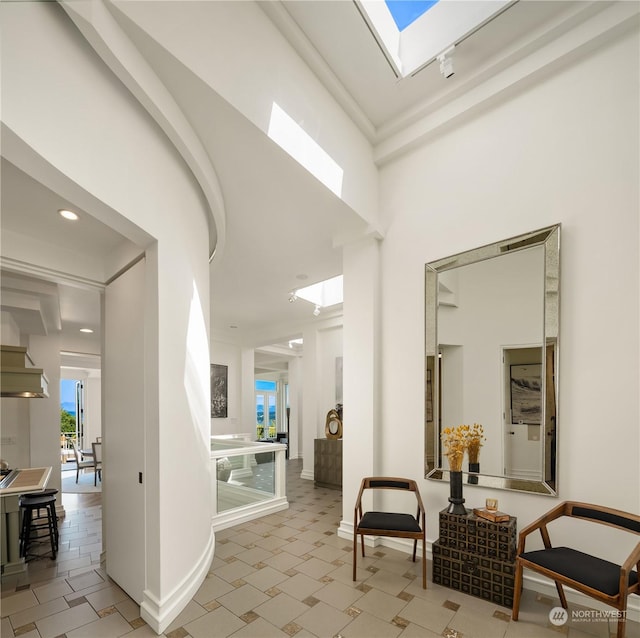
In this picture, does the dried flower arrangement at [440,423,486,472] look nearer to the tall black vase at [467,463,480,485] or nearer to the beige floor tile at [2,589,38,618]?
the tall black vase at [467,463,480,485]

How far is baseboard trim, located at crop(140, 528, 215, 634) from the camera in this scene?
2.43 m

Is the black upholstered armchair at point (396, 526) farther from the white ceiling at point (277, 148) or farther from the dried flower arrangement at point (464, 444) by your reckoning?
the white ceiling at point (277, 148)

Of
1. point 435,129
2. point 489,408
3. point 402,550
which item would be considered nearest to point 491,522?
point 489,408

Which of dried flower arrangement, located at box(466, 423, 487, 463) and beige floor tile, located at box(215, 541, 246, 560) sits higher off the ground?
dried flower arrangement, located at box(466, 423, 487, 463)

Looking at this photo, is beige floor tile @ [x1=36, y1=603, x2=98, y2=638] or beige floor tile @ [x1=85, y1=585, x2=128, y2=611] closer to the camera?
beige floor tile @ [x1=36, y1=603, x2=98, y2=638]

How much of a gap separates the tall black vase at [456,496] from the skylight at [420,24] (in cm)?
351

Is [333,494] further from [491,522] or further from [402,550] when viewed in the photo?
[491,522]

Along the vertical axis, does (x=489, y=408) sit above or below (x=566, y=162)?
below

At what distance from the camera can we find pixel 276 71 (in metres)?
→ 2.86

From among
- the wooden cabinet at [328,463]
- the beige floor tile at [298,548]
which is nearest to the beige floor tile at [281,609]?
the beige floor tile at [298,548]

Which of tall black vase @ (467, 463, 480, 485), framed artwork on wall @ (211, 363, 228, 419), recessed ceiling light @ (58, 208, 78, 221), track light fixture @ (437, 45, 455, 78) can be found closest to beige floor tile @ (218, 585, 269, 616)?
tall black vase @ (467, 463, 480, 485)

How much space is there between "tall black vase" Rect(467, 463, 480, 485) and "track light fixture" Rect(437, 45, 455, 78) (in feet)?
10.7

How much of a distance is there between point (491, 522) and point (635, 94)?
3.24 m

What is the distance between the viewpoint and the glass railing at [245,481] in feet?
14.6
